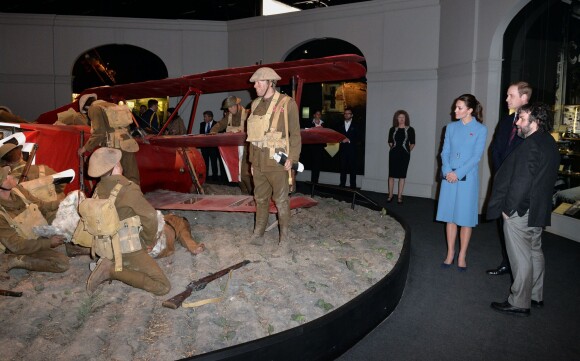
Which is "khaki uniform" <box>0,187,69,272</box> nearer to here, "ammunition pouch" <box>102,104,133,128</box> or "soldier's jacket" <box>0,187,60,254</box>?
"soldier's jacket" <box>0,187,60,254</box>

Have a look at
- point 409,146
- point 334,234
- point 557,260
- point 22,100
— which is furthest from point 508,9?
point 22,100

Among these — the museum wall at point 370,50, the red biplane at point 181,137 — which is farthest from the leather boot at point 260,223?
the museum wall at point 370,50

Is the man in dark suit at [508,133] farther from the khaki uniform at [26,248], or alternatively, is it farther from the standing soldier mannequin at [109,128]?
the khaki uniform at [26,248]

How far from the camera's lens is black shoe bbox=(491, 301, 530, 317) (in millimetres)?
3357

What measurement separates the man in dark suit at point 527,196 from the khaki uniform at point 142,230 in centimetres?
277

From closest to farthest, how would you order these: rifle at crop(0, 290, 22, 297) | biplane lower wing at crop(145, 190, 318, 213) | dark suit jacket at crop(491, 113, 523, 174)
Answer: rifle at crop(0, 290, 22, 297) → dark suit jacket at crop(491, 113, 523, 174) → biplane lower wing at crop(145, 190, 318, 213)

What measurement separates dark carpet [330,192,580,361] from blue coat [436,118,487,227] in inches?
26.7

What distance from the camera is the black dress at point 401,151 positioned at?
7.91 meters

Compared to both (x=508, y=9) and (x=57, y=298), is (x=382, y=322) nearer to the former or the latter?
(x=57, y=298)

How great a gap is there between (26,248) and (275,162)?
8.17 ft

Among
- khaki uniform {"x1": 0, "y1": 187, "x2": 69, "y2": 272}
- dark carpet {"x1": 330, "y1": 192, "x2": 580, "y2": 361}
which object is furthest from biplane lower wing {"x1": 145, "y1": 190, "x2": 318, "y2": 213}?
dark carpet {"x1": 330, "y1": 192, "x2": 580, "y2": 361}

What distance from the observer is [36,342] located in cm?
259

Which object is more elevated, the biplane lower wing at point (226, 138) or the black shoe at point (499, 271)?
the biplane lower wing at point (226, 138)

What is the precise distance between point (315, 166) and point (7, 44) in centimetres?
914
